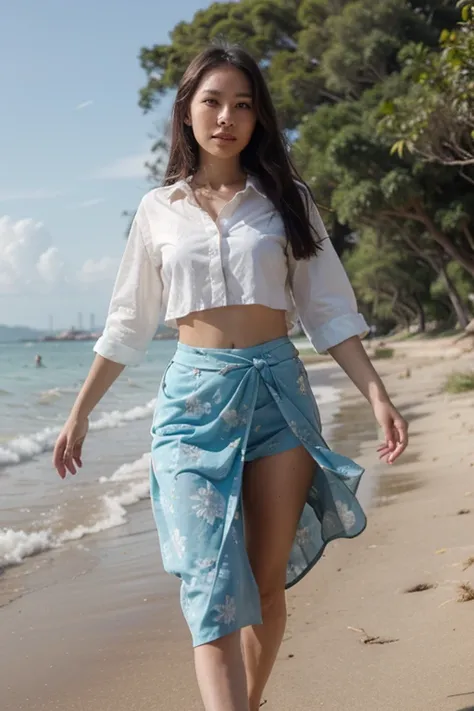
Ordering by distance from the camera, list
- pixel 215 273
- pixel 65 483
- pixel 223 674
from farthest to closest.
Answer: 1. pixel 65 483
2. pixel 215 273
3. pixel 223 674

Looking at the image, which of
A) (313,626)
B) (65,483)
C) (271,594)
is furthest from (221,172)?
(65,483)

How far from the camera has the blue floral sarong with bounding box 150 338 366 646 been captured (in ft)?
7.50

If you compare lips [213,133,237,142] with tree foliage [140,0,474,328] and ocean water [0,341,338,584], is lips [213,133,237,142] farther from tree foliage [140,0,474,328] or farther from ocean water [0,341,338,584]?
tree foliage [140,0,474,328]

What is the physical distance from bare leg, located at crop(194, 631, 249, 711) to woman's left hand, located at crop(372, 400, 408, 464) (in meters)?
0.60

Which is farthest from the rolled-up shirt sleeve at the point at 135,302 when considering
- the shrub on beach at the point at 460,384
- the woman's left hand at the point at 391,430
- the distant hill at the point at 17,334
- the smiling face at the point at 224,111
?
the distant hill at the point at 17,334

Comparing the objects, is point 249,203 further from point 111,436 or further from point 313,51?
point 313,51

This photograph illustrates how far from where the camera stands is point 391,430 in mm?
2512

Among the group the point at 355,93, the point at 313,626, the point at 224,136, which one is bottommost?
the point at 313,626

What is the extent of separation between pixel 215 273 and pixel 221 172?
1.21 feet

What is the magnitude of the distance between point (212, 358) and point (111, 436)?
11121 mm

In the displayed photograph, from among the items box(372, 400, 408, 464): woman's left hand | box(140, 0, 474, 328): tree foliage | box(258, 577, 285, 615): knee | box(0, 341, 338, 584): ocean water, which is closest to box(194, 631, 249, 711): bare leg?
box(258, 577, 285, 615): knee

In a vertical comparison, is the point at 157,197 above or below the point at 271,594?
above

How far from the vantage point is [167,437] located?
244 cm

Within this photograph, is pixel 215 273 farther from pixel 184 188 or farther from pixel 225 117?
pixel 225 117
